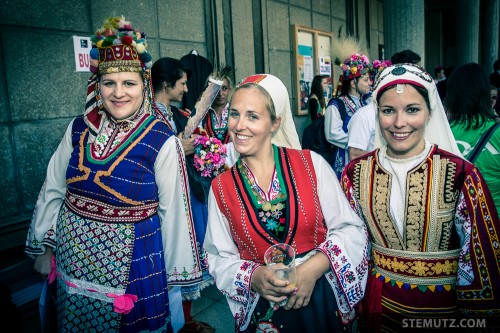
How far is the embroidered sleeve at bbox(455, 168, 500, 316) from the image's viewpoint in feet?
4.89

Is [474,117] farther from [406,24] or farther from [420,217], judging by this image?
[406,24]

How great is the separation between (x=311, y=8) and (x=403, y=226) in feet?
21.8

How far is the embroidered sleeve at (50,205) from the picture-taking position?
207cm

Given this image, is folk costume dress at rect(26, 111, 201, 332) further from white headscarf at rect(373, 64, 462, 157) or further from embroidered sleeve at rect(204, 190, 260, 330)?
white headscarf at rect(373, 64, 462, 157)

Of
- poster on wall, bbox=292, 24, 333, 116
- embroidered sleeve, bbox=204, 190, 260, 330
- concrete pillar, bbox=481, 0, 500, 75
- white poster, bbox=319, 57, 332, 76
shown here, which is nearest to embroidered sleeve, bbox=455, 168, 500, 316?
embroidered sleeve, bbox=204, 190, 260, 330

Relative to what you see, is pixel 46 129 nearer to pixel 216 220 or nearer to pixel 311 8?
pixel 216 220

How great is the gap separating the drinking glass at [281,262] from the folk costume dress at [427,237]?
1.78 feet

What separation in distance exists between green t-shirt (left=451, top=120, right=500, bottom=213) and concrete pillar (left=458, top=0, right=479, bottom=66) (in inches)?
444

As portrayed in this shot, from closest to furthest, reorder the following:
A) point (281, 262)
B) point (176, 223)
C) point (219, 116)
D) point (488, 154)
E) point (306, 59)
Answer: point (281, 262) < point (176, 223) < point (488, 154) < point (219, 116) < point (306, 59)

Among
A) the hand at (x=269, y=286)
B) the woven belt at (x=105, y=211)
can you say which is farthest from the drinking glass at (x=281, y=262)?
the woven belt at (x=105, y=211)

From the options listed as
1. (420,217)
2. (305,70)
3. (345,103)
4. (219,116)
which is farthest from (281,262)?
(305,70)

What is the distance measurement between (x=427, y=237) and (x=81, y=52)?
3.24 meters

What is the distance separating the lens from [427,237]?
1632mm

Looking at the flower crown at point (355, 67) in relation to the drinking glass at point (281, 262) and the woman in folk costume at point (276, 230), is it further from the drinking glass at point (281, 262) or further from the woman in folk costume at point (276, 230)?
the drinking glass at point (281, 262)
